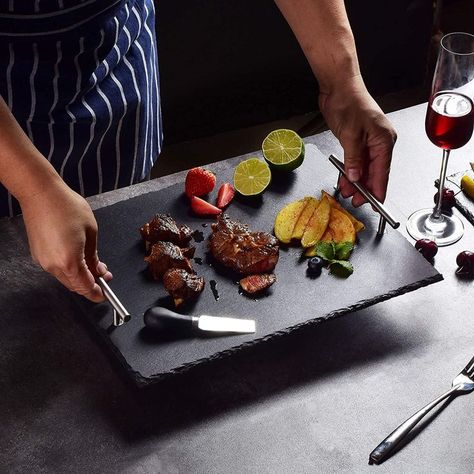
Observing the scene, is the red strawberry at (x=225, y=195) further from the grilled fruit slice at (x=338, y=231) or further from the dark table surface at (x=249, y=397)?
the dark table surface at (x=249, y=397)

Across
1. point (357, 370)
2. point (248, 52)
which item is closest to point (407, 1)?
point (248, 52)

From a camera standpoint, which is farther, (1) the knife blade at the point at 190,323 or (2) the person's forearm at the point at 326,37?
(2) the person's forearm at the point at 326,37

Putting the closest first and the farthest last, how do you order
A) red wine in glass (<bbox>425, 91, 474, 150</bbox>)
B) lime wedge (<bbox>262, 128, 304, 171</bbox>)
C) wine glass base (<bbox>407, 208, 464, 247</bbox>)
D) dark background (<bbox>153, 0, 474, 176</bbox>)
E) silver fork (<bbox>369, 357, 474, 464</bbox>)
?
1. silver fork (<bbox>369, 357, 474, 464</bbox>)
2. red wine in glass (<bbox>425, 91, 474, 150</bbox>)
3. wine glass base (<bbox>407, 208, 464, 247</bbox>)
4. lime wedge (<bbox>262, 128, 304, 171</bbox>)
5. dark background (<bbox>153, 0, 474, 176</bbox>)

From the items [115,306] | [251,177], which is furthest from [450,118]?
[115,306]

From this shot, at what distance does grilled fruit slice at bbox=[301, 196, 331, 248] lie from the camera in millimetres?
1916

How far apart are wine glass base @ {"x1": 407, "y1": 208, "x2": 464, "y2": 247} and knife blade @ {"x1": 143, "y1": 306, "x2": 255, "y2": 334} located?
505mm

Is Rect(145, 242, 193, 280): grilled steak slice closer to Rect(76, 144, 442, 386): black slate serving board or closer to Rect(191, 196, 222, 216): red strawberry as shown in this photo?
Rect(76, 144, 442, 386): black slate serving board

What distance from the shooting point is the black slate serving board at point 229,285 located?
170cm

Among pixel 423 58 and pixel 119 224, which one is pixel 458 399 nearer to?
pixel 119 224

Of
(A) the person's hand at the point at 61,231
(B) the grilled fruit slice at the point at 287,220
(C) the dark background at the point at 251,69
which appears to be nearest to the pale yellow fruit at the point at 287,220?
(B) the grilled fruit slice at the point at 287,220

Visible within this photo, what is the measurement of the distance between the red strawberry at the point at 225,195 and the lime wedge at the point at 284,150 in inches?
4.8

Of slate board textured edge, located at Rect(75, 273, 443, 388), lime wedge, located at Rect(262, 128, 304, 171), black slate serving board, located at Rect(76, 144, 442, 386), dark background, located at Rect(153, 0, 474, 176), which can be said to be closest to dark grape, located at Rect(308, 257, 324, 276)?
black slate serving board, located at Rect(76, 144, 442, 386)

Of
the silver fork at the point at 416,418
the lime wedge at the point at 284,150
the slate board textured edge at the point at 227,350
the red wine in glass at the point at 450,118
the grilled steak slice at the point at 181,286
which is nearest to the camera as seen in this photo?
the silver fork at the point at 416,418

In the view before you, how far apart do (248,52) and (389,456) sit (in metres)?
2.49
